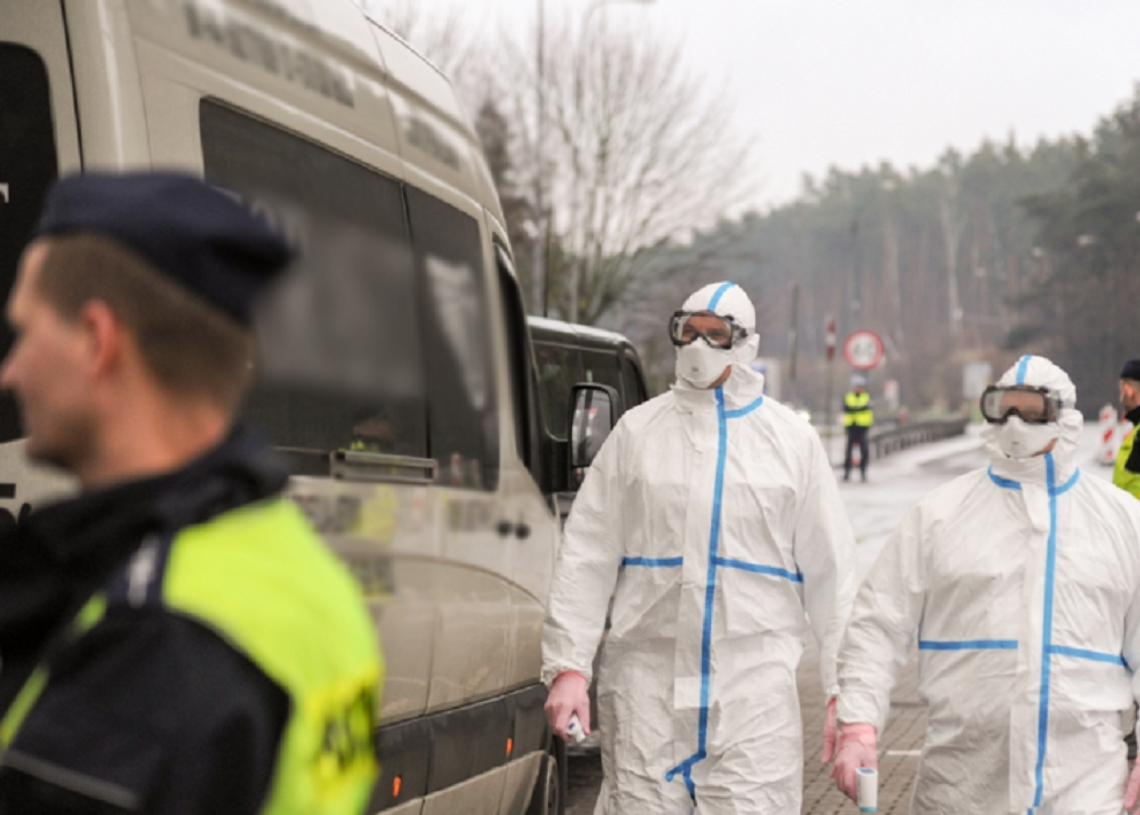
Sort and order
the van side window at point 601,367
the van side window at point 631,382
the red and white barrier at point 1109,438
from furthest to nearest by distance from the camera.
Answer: the red and white barrier at point 1109,438 < the van side window at point 631,382 < the van side window at point 601,367

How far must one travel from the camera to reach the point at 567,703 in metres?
4.54

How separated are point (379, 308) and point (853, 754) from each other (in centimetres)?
143

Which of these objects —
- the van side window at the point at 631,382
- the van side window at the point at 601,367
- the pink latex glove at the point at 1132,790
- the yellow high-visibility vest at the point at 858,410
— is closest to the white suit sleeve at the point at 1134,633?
the pink latex glove at the point at 1132,790

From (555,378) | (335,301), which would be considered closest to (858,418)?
(555,378)

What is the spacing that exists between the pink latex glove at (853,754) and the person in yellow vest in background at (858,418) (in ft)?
84.8

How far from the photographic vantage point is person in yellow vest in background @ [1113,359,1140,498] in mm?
9320

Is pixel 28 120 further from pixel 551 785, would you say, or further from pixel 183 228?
pixel 551 785

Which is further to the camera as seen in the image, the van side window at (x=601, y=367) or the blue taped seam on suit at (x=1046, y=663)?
the van side window at (x=601, y=367)

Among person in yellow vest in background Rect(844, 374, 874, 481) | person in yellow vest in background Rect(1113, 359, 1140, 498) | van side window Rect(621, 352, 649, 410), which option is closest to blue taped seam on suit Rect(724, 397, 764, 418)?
van side window Rect(621, 352, 649, 410)

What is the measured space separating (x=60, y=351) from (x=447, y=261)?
11.2 ft

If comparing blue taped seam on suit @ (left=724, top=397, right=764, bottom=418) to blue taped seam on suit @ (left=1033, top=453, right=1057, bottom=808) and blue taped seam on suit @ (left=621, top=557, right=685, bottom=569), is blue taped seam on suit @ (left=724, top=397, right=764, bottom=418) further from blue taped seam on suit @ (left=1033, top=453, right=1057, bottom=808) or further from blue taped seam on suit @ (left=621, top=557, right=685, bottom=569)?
blue taped seam on suit @ (left=1033, top=453, right=1057, bottom=808)

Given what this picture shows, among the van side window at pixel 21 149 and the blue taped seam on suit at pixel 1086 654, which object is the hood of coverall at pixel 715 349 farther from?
the van side window at pixel 21 149

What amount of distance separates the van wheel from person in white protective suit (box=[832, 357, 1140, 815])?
6.14 ft

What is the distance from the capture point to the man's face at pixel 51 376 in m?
1.47
